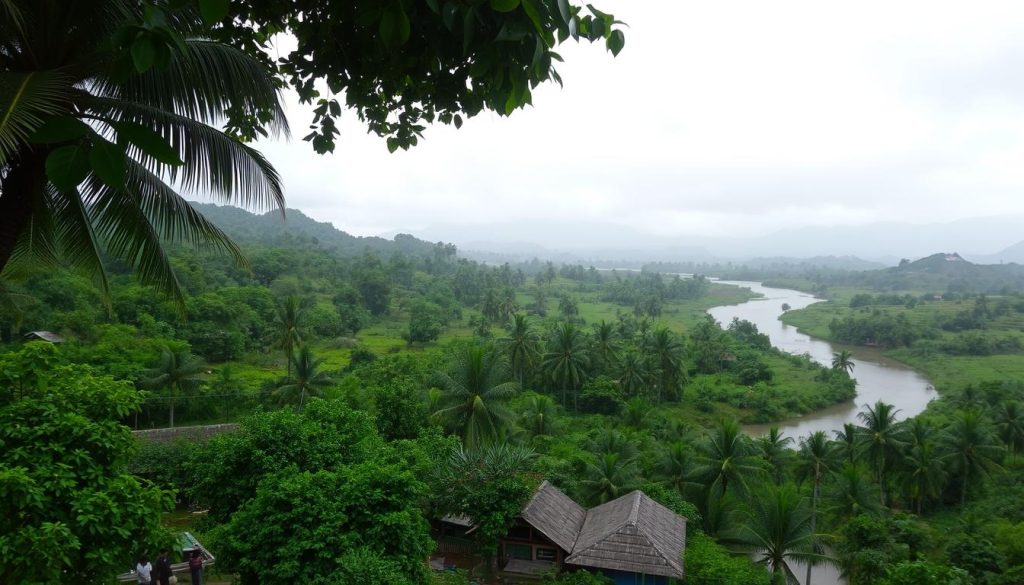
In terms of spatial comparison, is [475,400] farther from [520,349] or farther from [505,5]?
[505,5]

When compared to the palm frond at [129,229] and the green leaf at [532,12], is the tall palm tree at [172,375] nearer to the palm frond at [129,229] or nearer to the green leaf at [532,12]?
the palm frond at [129,229]

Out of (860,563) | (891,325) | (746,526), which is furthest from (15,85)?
(891,325)

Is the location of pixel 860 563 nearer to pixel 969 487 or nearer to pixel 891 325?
pixel 969 487

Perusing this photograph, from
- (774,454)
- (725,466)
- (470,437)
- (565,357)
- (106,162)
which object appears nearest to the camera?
(106,162)

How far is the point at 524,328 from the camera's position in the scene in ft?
105

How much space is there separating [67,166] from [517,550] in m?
14.8

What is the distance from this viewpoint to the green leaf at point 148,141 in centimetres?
165

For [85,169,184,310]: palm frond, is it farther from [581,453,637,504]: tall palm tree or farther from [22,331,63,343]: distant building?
[22,331,63,343]: distant building

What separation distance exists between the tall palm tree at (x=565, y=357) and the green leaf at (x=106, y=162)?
99.6 ft

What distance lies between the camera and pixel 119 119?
4.34m

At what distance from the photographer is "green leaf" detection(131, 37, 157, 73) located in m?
1.72

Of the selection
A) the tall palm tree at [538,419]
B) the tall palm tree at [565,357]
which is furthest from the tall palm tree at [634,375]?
the tall palm tree at [538,419]

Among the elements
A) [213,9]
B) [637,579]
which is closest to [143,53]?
[213,9]

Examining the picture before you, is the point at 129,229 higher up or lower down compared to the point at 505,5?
lower down
